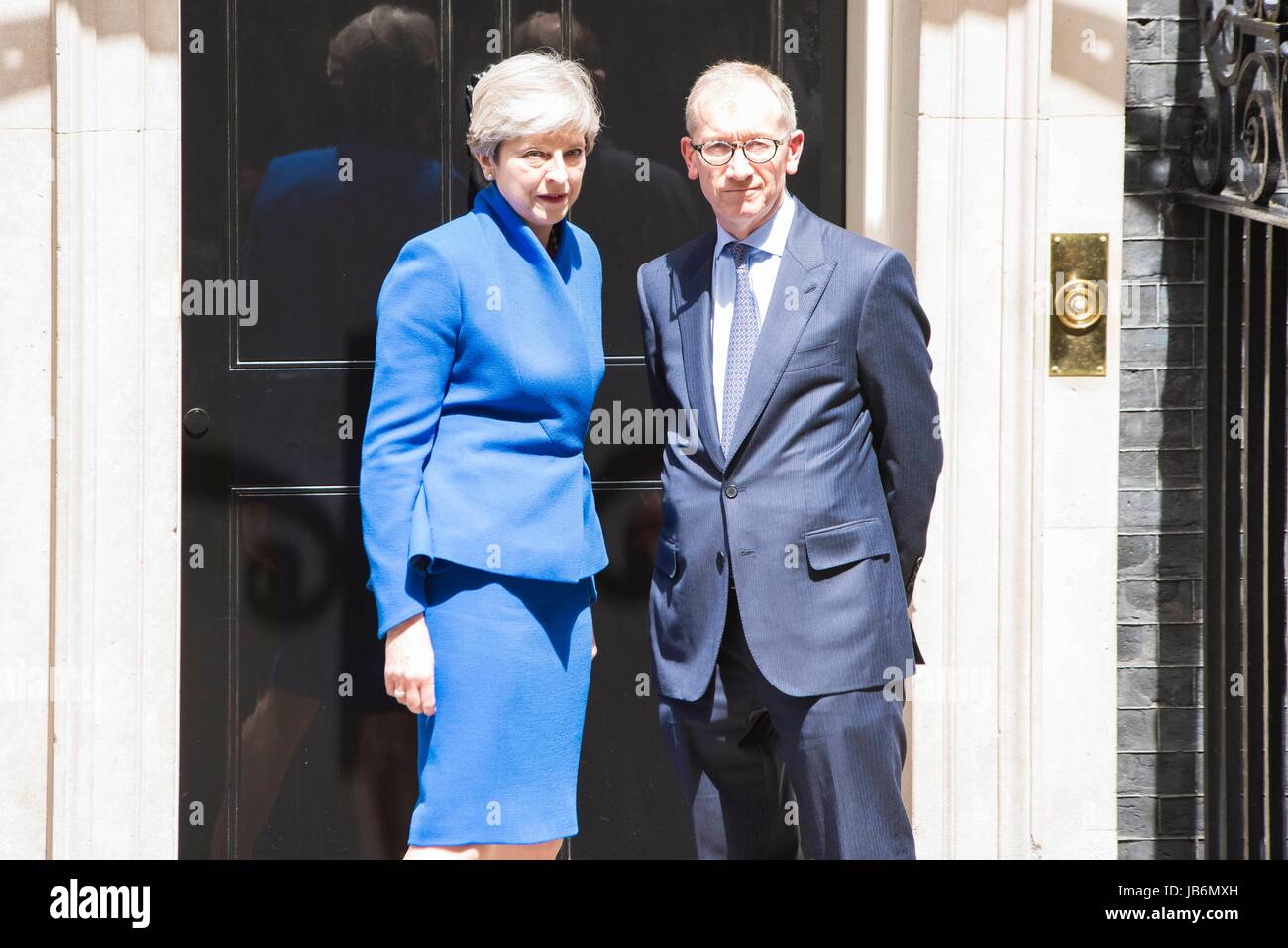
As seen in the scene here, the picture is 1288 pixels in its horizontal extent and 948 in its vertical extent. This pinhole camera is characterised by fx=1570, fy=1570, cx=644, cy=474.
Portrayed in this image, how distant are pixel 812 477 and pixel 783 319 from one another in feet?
1.14

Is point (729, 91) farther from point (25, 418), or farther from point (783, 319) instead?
point (25, 418)

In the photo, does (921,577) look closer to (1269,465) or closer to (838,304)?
(1269,465)

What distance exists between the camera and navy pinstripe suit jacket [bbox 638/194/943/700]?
11.1 feet

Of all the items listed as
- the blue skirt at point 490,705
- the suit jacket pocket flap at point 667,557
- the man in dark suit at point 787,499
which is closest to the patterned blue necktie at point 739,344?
the man in dark suit at point 787,499

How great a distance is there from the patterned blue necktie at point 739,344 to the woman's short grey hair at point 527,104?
1.49 ft

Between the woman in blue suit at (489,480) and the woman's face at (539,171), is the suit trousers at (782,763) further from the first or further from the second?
the woman's face at (539,171)

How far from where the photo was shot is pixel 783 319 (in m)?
3.40

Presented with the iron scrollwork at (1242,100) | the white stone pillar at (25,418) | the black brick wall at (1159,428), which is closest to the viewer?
the iron scrollwork at (1242,100)

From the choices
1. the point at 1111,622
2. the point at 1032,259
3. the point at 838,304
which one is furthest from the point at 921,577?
the point at 838,304

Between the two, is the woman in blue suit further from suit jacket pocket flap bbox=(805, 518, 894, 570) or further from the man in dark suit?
suit jacket pocket flap bbox=(805, 518, 894, 570)

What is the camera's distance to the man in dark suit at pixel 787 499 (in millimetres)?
3377

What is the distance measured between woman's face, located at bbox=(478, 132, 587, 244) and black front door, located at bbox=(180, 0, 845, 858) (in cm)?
114

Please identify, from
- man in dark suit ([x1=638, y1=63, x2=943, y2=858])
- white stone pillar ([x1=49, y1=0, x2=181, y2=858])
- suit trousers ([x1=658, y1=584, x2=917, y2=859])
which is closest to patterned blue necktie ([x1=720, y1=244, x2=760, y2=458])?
man in dark suit ([x1=638, y1=63, x2=943, y2=858])

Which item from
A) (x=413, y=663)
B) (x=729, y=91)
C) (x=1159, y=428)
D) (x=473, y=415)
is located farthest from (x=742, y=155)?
(x=1159, y=428)
